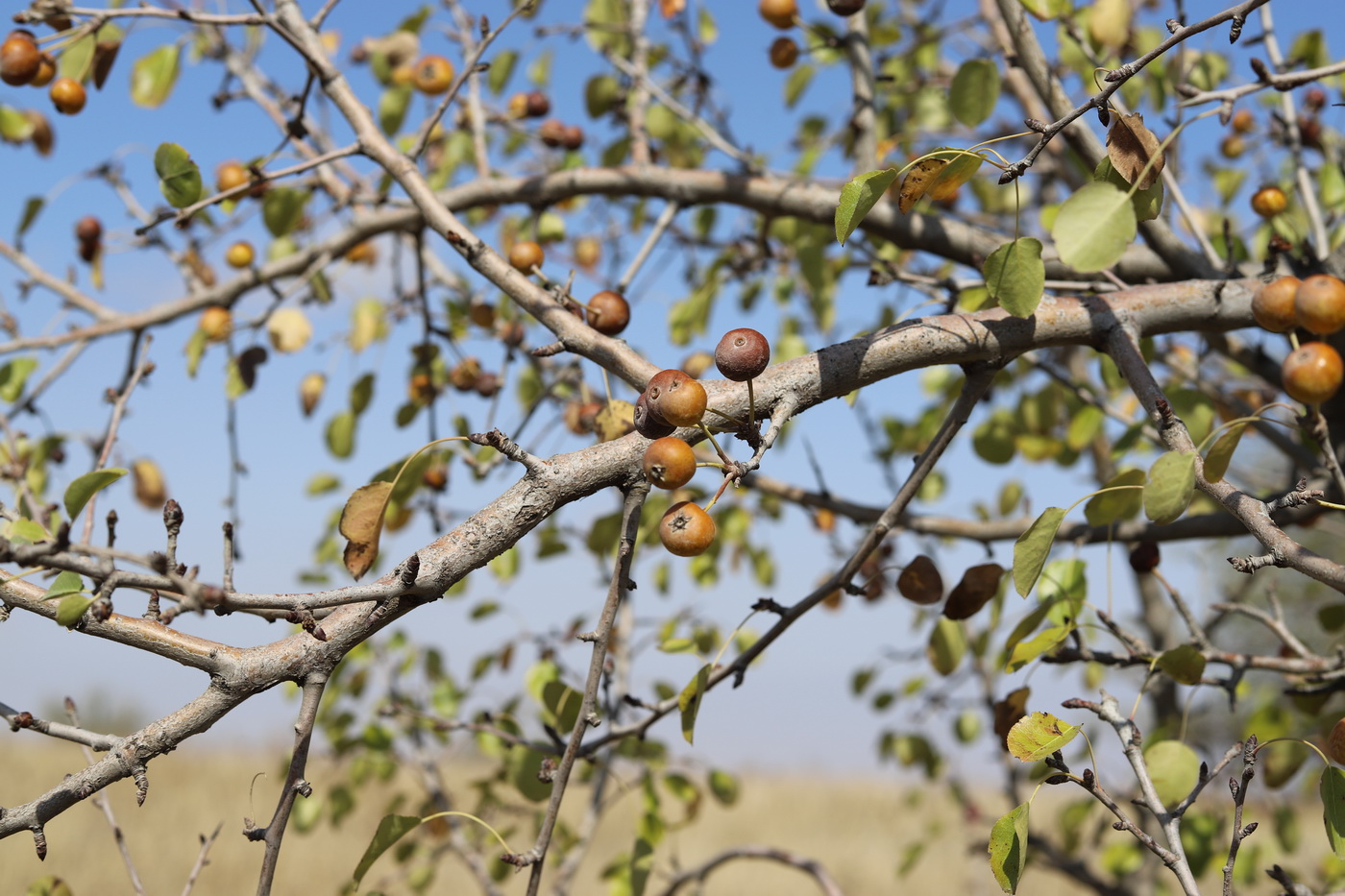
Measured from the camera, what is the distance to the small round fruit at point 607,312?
1.71 metres

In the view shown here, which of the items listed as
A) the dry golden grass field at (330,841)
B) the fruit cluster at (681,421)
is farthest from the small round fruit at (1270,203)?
the dry golden grass field at (330,841)

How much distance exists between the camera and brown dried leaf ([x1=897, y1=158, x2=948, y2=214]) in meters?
1.22

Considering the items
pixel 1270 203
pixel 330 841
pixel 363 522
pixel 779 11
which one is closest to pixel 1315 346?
pixel 1270 203

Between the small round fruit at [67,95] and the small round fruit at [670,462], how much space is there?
198 cm

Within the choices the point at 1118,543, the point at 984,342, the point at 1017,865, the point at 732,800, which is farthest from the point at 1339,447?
the point at 732,800

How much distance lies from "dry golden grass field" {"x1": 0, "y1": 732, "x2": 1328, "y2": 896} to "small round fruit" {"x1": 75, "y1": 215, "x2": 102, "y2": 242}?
15.9 ft

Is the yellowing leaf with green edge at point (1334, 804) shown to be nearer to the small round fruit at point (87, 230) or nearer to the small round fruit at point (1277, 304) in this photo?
the small round fruit at point (1277, 304)

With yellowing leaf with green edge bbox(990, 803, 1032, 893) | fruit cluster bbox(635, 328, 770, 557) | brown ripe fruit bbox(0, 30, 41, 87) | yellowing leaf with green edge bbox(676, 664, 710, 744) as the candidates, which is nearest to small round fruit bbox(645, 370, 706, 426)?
fruit cluster bbox(635, 328, 770, 557)

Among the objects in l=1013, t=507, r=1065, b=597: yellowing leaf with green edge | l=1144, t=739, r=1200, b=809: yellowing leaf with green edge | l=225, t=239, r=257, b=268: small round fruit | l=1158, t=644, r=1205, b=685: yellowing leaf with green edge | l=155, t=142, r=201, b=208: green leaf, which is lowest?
l=1144, t=739, r=1200, b=809: yellowing leaf with green edge

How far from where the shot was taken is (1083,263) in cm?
104

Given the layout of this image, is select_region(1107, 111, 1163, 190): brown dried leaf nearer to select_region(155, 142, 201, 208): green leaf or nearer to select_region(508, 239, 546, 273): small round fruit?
select_region(508, 239, 546, 273): small round fruit

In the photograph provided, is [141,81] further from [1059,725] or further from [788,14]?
[1059,725]

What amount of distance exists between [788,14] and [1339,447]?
5.65ft

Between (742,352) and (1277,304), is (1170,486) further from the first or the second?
(742,352)
